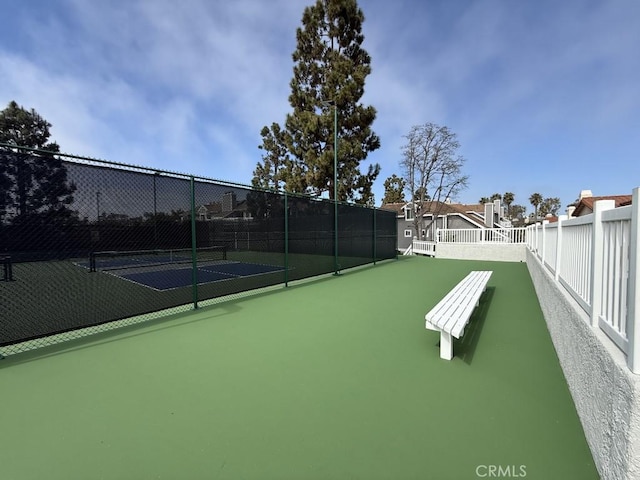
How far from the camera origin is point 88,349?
358 cm

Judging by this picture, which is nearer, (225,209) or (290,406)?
(290,406)

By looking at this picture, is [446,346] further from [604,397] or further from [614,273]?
[614,273]

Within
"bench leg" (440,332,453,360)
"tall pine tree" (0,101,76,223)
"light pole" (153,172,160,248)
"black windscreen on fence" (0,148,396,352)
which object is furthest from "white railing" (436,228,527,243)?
"tall pine tree" (0,101,76,223)

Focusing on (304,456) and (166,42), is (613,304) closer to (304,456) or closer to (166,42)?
(304,456)

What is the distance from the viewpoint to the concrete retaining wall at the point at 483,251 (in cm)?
1369

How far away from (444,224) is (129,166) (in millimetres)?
27831

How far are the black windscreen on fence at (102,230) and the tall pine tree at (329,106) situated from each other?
824 centimetres

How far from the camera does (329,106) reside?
1527 cm

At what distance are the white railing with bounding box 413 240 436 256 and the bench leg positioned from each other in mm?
13966

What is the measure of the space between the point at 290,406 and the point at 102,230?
389 centimetres

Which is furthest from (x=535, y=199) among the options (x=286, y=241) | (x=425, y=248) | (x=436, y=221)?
(x=286, y=241)

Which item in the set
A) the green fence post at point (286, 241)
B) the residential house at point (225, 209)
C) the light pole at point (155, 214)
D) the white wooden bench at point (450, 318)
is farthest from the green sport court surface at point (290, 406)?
the green fence post at point (286, 241)

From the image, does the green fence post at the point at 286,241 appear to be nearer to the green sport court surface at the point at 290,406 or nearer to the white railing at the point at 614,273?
the green sport court surface at the point at 290,406

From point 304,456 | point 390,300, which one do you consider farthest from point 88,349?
point 390,300
